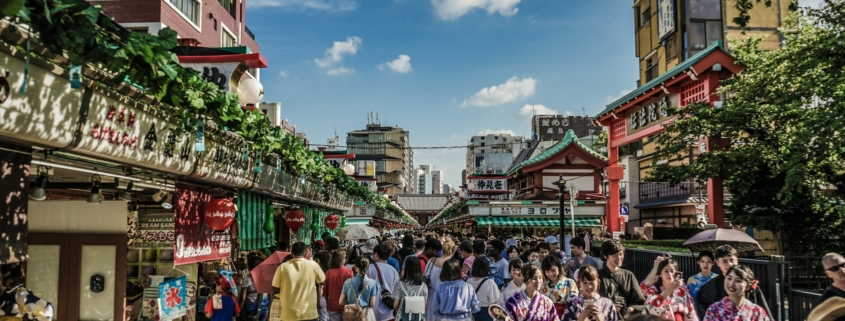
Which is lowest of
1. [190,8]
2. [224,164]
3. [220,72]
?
[224,164]

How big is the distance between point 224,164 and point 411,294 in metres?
3.29

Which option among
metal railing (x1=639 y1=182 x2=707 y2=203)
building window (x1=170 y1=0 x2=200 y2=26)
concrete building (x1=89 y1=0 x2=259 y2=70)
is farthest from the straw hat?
building window (x1=170 y1=0 x2=200 y2=26)

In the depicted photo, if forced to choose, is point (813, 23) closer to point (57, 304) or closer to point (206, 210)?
point (206, 210)

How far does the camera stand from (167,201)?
10516mm

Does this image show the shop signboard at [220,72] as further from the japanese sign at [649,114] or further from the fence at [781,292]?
the japanese sign at [649,114]

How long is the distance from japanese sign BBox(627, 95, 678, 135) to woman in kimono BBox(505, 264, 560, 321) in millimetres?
14900

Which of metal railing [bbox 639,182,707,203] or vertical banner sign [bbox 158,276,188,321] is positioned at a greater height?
metal railing [bbox 639,182,707,203]

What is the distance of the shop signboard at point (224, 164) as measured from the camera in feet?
27.8

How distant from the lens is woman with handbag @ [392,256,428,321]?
855cm

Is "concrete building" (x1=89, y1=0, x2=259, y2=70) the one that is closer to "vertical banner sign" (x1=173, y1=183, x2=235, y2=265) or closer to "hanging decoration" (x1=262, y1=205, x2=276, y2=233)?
"hanging decoration" (x1=262, y1=205, x2=276, y2=233)

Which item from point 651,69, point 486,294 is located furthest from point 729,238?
point 651,69

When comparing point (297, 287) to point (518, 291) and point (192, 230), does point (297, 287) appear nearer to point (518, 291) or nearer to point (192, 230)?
point (192, 230)

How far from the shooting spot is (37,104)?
484cm

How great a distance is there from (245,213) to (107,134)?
5.68m
